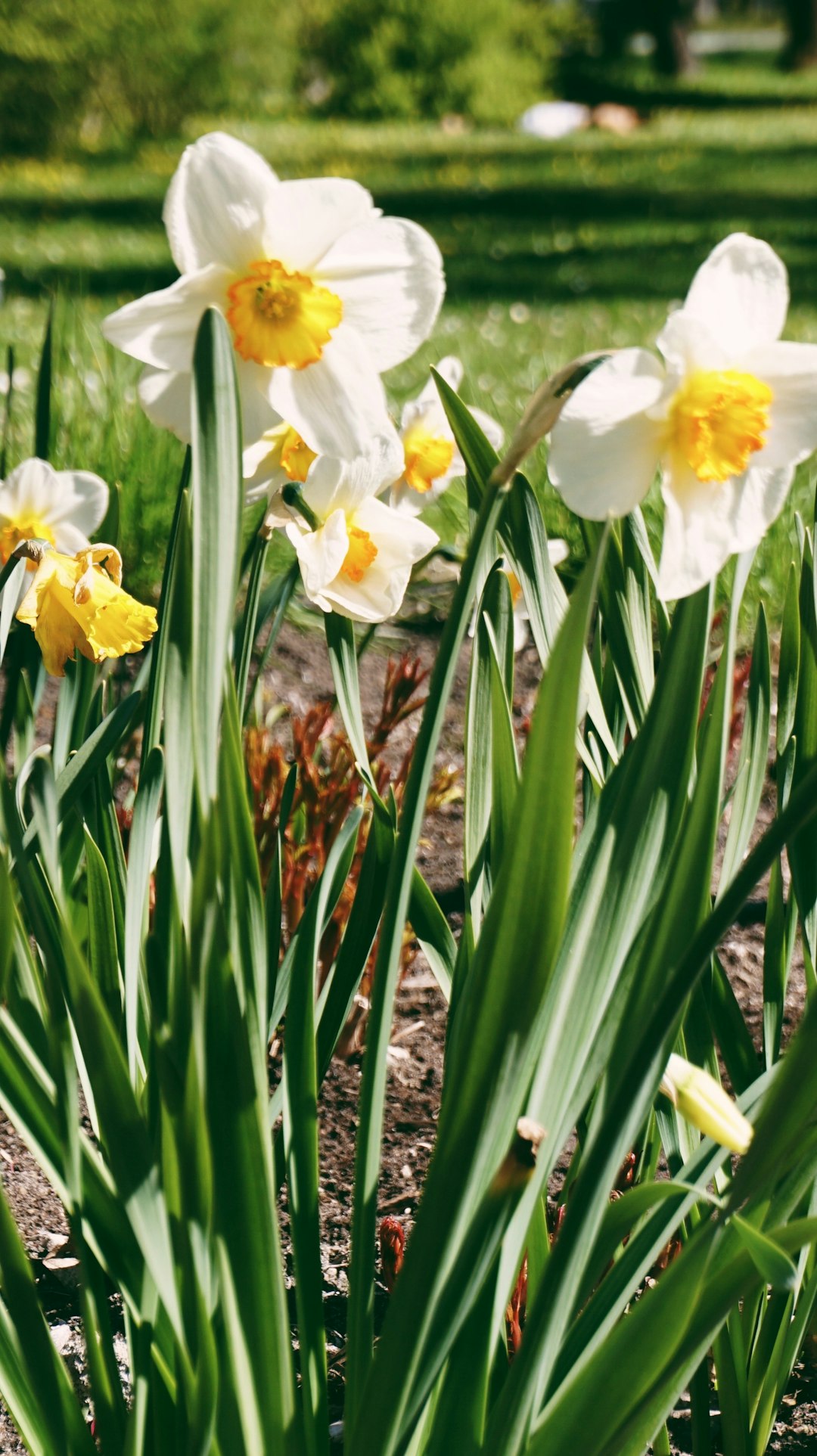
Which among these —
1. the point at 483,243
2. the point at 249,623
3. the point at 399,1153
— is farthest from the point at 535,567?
the point at 483,243

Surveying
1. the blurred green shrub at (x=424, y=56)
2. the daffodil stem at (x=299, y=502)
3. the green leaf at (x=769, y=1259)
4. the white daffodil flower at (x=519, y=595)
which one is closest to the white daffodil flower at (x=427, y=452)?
the white daffodil flower at (x=519, y=595)

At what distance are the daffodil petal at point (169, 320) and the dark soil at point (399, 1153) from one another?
991mm

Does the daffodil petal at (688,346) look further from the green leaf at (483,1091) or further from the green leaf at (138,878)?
the green leaf at (138,878)

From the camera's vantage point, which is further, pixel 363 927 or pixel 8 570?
pixel 363 927

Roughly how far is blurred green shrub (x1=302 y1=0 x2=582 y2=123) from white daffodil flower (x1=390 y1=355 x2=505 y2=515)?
53.6ft

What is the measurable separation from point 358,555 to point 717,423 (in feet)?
1.22

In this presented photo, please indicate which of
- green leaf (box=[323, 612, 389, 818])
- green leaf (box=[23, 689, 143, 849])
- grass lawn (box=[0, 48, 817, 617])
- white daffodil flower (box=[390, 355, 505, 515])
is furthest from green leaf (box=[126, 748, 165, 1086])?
grass lawn (box=[0, 48, 817, 617])

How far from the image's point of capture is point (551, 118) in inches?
640

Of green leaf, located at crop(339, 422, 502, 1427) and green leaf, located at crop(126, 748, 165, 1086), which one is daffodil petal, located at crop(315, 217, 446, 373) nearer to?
Result: green leaf, located at crop(339, 422, 502, 1427)

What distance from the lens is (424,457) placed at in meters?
1.29

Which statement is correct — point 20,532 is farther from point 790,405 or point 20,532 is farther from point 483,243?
point 483,243

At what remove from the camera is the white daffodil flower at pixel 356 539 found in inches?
41.4

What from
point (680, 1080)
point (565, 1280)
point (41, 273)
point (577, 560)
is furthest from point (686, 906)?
point (41, 273)

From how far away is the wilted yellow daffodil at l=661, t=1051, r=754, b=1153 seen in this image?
0.81 meters
